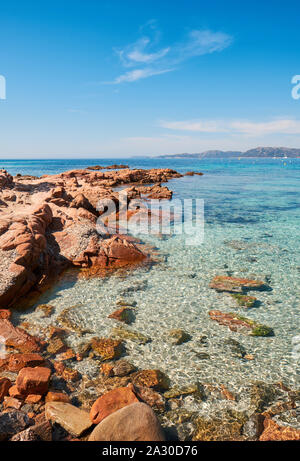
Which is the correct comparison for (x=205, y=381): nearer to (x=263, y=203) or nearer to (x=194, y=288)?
(x=194, y=288)

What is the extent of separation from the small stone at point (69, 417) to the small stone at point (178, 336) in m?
3.00

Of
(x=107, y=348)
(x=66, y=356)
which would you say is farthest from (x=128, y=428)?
(x=66, y=356)

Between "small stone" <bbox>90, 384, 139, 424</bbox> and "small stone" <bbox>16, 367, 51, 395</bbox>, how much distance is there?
125 centimetres

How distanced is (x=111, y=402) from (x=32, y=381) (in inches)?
66.6

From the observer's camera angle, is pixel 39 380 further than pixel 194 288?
No

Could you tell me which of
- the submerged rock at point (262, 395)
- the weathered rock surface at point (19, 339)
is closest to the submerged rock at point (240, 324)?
the submerged rock at point (262, 395)

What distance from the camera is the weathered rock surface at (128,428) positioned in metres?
4.32

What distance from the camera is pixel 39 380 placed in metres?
5.57

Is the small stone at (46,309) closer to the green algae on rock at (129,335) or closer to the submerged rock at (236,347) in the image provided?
the green algae on rock at (129,335)

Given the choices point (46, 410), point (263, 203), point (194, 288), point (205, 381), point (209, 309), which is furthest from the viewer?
point (263, 203)

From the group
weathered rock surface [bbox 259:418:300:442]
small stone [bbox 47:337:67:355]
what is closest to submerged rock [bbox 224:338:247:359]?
weathered rock surface [bbox 259:418:300:442]

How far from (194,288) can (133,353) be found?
4.19m

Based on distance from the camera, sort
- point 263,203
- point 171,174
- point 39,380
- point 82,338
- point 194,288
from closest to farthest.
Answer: point 39,380, point 82,338, point 194,288, point 263,203, point 171,174
